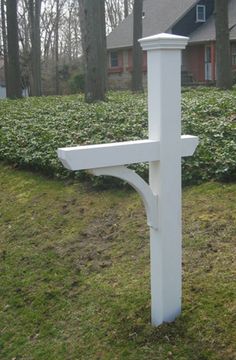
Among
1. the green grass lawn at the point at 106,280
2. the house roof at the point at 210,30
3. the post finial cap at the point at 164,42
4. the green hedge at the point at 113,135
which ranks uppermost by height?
the house roof at the point at 210,30

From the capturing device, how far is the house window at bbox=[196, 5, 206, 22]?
3397 centimetres

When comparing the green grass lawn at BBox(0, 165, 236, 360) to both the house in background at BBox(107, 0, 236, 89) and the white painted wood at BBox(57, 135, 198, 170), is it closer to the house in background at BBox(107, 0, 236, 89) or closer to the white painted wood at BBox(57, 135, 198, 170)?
the white painted wood at BBox(57, 135, 198, 170)

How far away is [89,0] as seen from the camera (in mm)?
12594

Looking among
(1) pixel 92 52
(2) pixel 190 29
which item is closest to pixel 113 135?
(1) pixel 92 52

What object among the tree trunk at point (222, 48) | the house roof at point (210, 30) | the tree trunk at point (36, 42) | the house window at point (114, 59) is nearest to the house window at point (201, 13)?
the house roof at point (210, 30)

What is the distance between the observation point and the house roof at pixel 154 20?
34375 millimetres

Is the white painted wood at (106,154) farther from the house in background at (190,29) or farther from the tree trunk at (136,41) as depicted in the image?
the house in background at (190,29)

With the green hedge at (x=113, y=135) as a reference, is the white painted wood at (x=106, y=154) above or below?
above

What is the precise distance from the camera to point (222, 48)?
15297mm

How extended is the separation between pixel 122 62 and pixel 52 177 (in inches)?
1365

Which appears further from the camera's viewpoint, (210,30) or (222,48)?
(210,30)

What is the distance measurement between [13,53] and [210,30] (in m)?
17.5

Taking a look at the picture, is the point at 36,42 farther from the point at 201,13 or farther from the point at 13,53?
the point at 201,13

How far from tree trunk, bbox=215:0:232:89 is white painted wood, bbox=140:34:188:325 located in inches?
507
